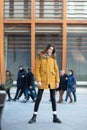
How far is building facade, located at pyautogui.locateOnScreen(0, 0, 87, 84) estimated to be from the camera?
24500 millimetres

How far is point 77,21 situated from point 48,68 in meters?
13.7

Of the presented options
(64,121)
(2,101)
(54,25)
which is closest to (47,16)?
(54,25)

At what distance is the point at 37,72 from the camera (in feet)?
36.1

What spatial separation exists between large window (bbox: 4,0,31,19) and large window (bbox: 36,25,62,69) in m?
0.95

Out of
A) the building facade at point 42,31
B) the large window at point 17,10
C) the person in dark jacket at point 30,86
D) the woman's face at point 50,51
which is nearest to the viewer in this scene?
the woman's face at point 50,51

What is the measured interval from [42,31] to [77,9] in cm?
223

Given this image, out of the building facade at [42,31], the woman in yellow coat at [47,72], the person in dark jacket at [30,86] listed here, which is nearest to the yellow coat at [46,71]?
the woman in yellow coat at [47,72]

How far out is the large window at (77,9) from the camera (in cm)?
2467

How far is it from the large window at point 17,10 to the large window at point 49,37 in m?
0.95

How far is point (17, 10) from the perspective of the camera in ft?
80.9

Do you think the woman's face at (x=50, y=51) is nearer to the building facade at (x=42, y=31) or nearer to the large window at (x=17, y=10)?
the building facade at (x=42, y=31)

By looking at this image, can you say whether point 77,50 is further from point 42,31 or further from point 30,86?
point 30,86

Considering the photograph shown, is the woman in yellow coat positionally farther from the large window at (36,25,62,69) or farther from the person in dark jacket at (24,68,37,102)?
the large window at (36,25,62,69)

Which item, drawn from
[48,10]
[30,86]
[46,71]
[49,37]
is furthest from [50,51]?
[48,10]
